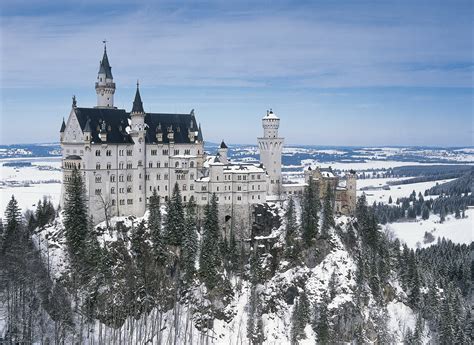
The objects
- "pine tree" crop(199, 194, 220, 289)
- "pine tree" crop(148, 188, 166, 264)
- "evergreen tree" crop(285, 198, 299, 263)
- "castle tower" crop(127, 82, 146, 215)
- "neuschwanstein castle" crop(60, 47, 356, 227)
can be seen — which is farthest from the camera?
"castle tower" crop(127, 82, 146, 215)

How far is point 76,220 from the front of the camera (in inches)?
3794

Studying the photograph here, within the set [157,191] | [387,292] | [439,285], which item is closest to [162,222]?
[157,191]

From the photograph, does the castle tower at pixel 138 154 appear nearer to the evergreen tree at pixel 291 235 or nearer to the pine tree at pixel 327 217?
the evergreen tree at pixel 291 235

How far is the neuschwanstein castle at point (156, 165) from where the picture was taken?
339 feet

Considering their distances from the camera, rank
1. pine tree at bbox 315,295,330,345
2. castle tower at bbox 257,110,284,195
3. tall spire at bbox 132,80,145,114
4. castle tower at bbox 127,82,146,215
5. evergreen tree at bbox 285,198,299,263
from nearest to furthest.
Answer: pine tree at bbox 315,295,330,345
evergreen tree at bbox 285,198,299,263
tall spire at bbox 132,80,145,114
castle tower at bbox 127,82,146,215
castle tower at bbox 257,110,284,195

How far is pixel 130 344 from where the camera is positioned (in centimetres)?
8331

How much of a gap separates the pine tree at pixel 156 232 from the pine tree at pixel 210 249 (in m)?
7.01

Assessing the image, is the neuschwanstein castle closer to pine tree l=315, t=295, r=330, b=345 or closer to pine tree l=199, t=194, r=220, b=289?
pine tree l=199, t=194, r=220, b=289

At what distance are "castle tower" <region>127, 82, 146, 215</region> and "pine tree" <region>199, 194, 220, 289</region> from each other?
1282 centimetres

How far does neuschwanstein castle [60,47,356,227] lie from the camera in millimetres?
103438

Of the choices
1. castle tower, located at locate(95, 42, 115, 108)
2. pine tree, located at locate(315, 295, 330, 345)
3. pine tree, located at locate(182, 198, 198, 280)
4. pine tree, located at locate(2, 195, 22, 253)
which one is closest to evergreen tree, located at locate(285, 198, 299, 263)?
pine tree, located at locate(315, 295, 330, 345)

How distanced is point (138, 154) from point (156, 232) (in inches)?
652

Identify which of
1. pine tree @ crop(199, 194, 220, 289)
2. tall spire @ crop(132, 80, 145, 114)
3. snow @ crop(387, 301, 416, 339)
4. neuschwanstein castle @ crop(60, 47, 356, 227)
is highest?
tall spire @ crop(132, 80, 145, 114)

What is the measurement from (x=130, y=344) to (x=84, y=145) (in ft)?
123
